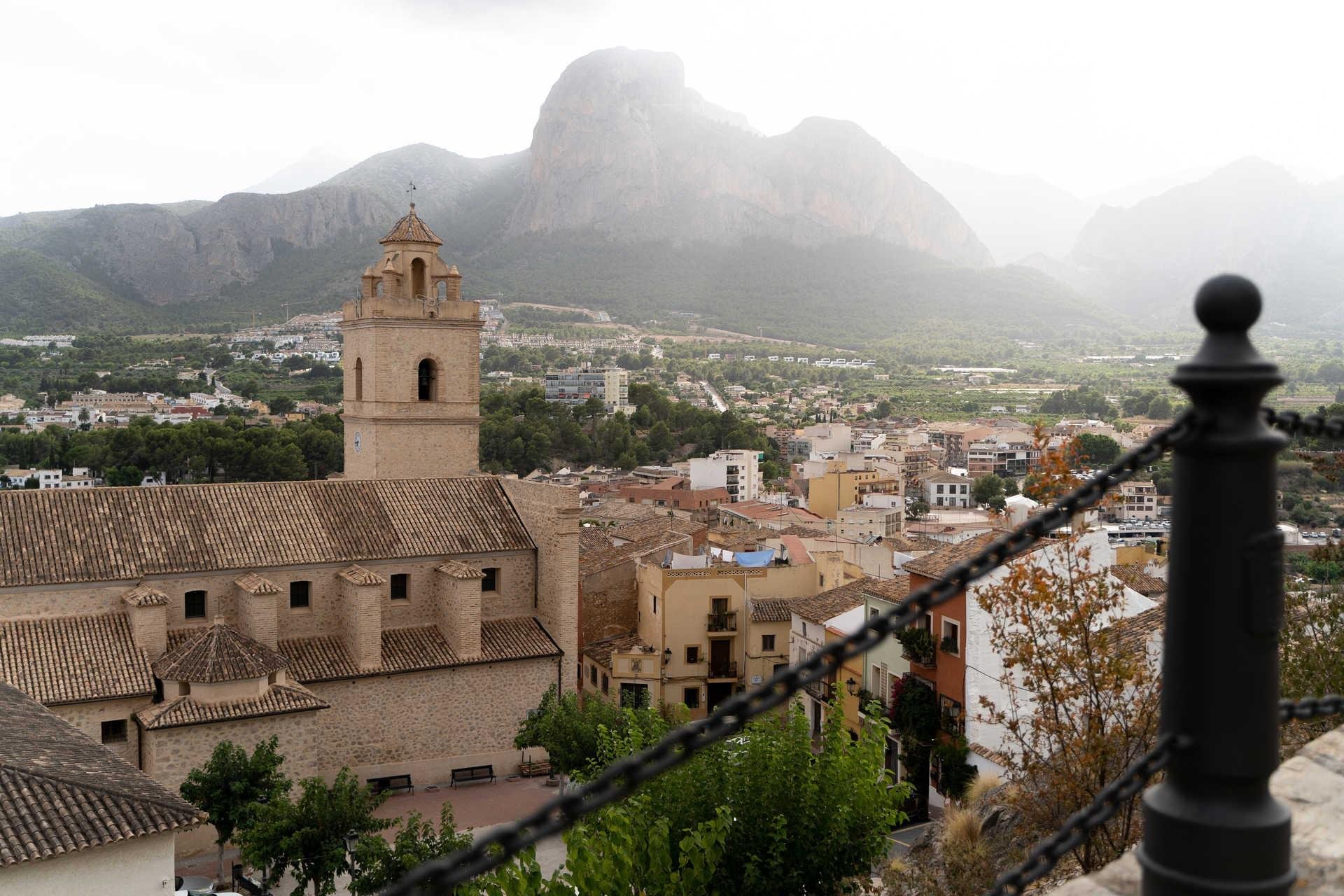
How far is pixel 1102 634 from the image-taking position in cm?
812

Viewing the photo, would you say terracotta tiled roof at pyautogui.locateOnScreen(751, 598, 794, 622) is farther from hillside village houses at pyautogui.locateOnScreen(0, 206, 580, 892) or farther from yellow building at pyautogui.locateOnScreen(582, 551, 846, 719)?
hillside village houses at pyautogui.locateOnScreen(0, 206, 580, 892)

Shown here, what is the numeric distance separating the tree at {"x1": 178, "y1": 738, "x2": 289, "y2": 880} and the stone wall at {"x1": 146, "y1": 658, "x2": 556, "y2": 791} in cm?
163

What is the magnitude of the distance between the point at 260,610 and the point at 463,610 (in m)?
3.19

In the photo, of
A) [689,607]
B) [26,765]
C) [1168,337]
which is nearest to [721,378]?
[1168,337]

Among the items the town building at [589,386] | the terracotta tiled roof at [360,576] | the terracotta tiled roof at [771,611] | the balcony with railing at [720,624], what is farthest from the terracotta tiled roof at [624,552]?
the town building at [589,386]

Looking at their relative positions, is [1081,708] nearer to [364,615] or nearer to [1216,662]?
[1216,662]

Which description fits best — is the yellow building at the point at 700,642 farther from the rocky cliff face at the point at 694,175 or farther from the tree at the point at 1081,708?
the rocky cliff face at the point at 694,175

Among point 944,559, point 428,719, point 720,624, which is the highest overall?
point 944,559

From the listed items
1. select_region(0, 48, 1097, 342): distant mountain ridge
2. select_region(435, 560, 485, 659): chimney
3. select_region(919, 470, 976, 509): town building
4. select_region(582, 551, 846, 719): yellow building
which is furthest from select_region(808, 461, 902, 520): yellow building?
select_region(0, 48, 1097, 342): distant mountain ridge

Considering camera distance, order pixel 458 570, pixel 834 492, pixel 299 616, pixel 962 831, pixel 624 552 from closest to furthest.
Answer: pixel 962 831, pixel 299 616, pixel 458 570, pixel 624 552, pixel 834 492

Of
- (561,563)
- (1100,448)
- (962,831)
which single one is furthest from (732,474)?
(962,831)

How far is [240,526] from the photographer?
18531 millimetres

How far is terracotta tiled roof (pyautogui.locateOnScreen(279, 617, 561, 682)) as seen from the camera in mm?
18031

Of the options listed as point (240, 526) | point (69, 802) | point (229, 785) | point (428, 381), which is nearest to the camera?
point (69, 802)
